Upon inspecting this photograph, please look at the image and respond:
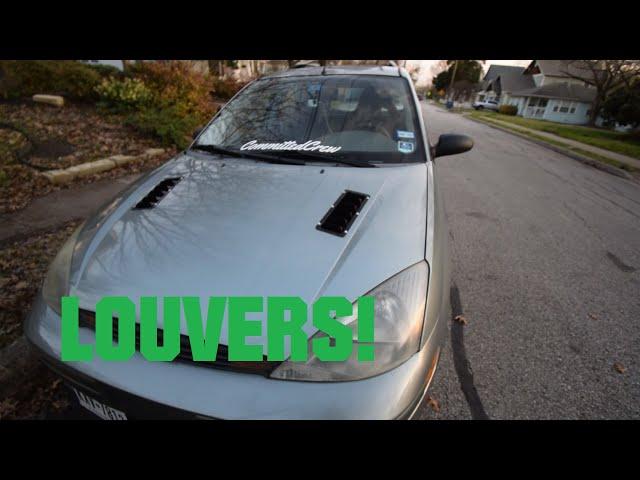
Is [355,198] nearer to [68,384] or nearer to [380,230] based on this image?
[380,230]

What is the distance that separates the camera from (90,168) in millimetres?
4367

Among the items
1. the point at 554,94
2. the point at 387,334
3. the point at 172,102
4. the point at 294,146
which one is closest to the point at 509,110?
the point at 554,94

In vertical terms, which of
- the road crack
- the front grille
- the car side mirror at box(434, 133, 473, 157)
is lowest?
the road crack

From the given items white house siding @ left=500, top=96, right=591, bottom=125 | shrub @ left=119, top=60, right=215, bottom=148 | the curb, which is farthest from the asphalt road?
white house siding @ left=500, top=96, right=591, bottom=125

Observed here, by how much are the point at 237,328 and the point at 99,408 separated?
68cm

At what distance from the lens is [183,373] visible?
1.04 meters

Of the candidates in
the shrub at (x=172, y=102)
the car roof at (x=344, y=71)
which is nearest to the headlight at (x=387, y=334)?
the car roof at (x=344, y=71)

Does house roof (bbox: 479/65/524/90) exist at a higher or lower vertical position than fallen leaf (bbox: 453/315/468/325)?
higher

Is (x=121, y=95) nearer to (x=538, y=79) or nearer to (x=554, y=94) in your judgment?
(x=554, y=94)

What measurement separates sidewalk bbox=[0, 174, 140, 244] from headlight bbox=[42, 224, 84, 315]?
1.73 metres

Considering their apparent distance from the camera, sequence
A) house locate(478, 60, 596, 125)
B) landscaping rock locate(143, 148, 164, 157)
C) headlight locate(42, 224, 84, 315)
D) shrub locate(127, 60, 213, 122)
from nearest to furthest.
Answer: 1. headlight locate(42, 224, 84, 315)
2. landscaping rock locate(143, 148, 164, 157)
3. shrub locate(127, 60, 213, 122)
4. house locate(478, 60, 596, 125)

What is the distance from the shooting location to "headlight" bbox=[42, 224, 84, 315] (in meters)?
1.28

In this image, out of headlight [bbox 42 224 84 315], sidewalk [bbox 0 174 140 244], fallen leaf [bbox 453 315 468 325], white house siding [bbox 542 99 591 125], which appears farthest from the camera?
white house siding [bbox 542 99 591 125]

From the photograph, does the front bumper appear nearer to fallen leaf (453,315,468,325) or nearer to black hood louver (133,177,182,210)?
black hood louver (133,177,182,210)
